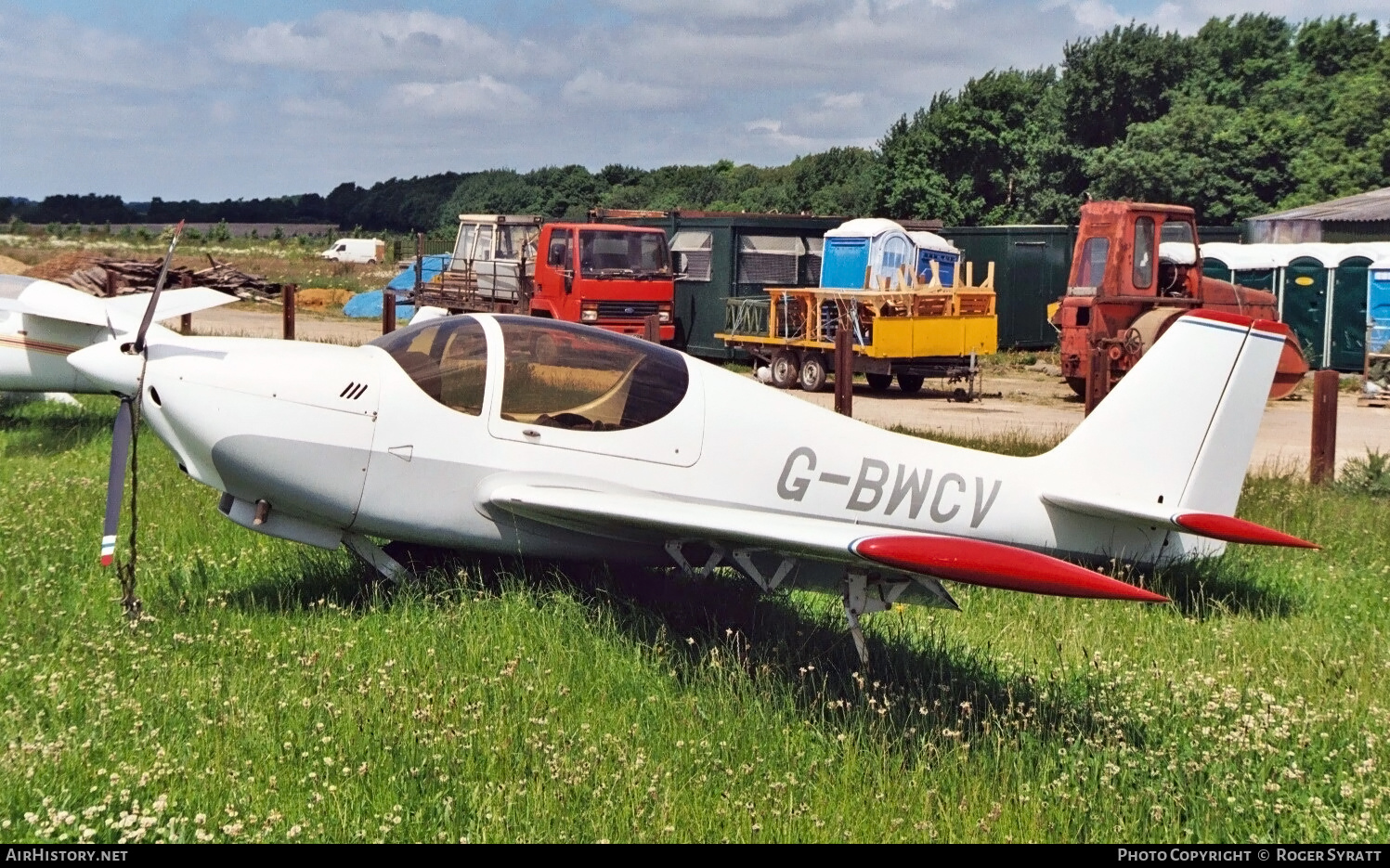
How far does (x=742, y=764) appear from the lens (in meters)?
5.11

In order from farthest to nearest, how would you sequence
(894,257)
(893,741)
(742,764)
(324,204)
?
(324,204) → (894,257) → (893,741) → (742,764)

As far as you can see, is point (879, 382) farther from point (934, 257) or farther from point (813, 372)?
point (934, 257)

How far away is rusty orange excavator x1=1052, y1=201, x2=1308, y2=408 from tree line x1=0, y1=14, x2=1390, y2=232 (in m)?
24.6

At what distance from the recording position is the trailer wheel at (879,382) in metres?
21.5

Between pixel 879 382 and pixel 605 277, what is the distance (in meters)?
5.18

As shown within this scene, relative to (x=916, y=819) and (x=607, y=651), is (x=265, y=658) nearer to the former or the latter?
(x=607, y=651)

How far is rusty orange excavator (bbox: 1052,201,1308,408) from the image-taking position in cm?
1869

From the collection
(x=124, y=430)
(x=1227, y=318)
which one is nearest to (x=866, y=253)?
(x=1227, y=318)

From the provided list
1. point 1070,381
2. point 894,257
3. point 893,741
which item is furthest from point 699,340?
point 893,741

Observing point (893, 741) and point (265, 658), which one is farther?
point (265, 658)

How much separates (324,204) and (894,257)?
142779 mm

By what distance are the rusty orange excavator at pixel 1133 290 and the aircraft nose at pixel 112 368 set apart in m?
14.2

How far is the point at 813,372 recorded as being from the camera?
20516mm

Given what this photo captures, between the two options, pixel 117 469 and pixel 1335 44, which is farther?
pixel 1335 44
